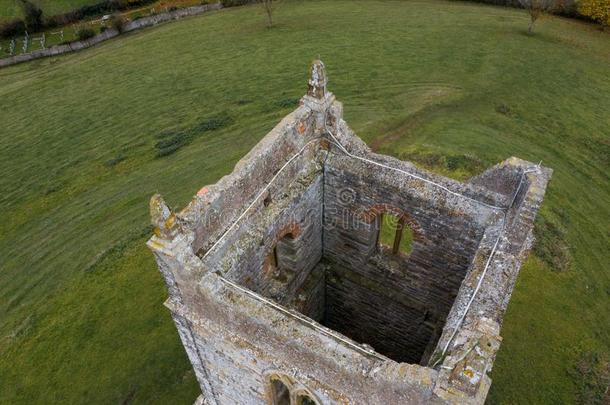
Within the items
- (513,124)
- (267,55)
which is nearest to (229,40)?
(267,55)

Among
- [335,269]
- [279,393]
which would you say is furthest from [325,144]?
[279,393]

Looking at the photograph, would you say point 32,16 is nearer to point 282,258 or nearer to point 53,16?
point 53,16

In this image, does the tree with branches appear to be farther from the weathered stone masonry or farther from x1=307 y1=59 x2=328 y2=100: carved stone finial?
x1=307 y1=59 x2=328 y2=100: carved stone finial

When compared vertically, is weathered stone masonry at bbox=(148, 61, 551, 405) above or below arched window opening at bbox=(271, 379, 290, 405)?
above

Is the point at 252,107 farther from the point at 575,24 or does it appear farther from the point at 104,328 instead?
the point at 575,24

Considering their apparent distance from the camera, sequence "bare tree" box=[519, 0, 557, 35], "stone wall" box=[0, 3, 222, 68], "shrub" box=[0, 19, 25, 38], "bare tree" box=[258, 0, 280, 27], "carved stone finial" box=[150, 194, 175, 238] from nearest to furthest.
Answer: "carved stone finial" box=[150, 194, 175, 238] → "bare tree" box=[519, 0, 557, 35] → "stone wall" box=[0, 3, 222, 68] → "bare tree" box=[258, 0, 280, 27] → "shrub" box=[0, 19, 25, 38]

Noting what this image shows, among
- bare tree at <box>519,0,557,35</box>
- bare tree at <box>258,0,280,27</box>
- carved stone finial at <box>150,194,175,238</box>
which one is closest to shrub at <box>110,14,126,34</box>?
bare tree at <box>258,0,280,27</box>
